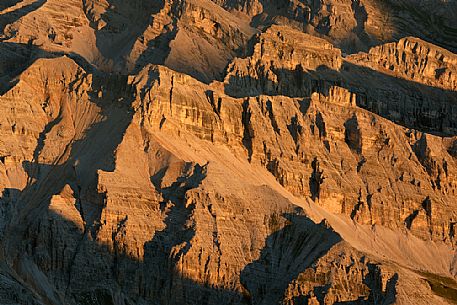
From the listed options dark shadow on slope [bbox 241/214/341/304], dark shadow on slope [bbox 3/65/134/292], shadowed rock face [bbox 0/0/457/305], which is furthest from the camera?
dark shadow on slope [bbox 3/65/134/292]

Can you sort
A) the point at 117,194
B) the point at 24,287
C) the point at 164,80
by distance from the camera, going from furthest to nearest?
the point at 164,80 → the point at 117,194 → the point at 24,287

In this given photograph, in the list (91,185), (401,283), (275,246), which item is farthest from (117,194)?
(401,283)

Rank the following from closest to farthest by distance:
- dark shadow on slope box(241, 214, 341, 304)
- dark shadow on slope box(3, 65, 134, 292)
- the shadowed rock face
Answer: the shadowed rock face
dark shadow on slope box(241, 214, 341, 304)
dark shadow on slope box(3, 65, 134, 292)

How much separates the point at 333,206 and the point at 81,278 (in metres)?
38.3

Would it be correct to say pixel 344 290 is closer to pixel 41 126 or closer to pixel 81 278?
pixel 81 278

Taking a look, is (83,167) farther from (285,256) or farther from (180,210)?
(285,256)

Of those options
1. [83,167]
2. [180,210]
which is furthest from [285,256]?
[83,167]

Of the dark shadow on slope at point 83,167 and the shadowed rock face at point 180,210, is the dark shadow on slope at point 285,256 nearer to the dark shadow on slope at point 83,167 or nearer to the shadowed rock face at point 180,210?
the shadowed rock face at point 180,210

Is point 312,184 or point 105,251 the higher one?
point 312,184

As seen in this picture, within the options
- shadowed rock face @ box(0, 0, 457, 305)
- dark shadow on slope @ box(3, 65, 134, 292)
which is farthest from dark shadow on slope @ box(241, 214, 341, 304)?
dark shadow on slope @ box(3, 65, 134, 292)

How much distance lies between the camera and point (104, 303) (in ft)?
538

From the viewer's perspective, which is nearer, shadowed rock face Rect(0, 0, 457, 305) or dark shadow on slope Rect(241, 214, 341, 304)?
shadowed rock face Rect(0, 0, 457, 305)

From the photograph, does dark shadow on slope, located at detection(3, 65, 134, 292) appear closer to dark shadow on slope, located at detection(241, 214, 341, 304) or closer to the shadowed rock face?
the shadowed rock face

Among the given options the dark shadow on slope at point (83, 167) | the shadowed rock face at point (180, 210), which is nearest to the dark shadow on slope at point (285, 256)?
the shadowed rock face at point (180, 210)
